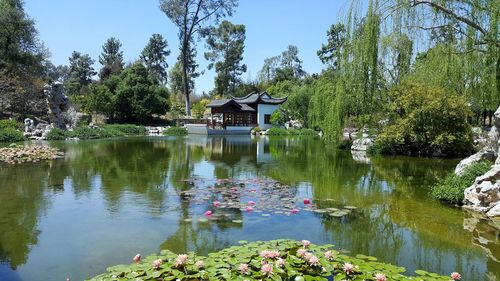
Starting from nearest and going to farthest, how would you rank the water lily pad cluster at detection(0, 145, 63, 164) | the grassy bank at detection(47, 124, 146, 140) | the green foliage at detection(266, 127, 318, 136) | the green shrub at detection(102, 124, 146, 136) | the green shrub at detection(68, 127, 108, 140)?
the water lily pad cluster at detection(0, 145, 63, 164), the grassy bank at detection(47, 124, 146, 140), the green shrub at detection(68, 127, 108, 140), the green shrub at detection(102, 124, 146, 136), the green foliage at detection(266, 127, 318, 136)

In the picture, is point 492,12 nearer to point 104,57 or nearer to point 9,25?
point 9,25

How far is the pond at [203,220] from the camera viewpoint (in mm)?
4523

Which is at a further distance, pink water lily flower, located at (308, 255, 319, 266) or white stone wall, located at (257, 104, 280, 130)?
white stone wall, located at (257, 104, 280, 130)

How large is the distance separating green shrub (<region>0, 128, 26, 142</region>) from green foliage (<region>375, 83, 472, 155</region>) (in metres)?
16.5

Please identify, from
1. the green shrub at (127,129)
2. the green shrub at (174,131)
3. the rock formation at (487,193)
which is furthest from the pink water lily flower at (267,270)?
the green shrub at (174,131)

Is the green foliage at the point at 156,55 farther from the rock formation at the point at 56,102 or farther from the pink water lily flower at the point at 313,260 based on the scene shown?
the pink water lily flower at the point at 313,260

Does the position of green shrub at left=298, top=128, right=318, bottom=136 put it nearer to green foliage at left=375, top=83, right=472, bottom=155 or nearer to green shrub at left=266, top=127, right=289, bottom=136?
green shrub at left=266, top=127, right=289, bottom=136

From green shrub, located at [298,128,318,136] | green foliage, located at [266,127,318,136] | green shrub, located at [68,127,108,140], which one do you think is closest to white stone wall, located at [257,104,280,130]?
green foliage, located at [266,127,318,136]

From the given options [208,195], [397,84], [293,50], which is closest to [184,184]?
[208,195]

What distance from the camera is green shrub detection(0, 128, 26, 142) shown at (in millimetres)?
18812

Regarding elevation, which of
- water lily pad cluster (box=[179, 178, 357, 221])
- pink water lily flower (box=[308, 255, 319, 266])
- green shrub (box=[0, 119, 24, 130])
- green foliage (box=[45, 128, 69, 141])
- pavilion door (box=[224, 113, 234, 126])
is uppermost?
pavilion door (box=[224, 113, 234, 126])

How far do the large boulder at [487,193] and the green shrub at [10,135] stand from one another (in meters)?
19.2

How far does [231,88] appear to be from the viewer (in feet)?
155

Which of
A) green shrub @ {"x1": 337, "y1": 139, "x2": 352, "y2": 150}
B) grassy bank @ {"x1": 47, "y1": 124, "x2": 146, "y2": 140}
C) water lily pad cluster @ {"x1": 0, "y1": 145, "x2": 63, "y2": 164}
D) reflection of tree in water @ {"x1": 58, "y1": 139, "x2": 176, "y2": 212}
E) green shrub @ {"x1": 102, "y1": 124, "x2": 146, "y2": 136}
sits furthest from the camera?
green shrub @ {"x1": 102, "y1": 124, "x2": 146, "y2": 136}
